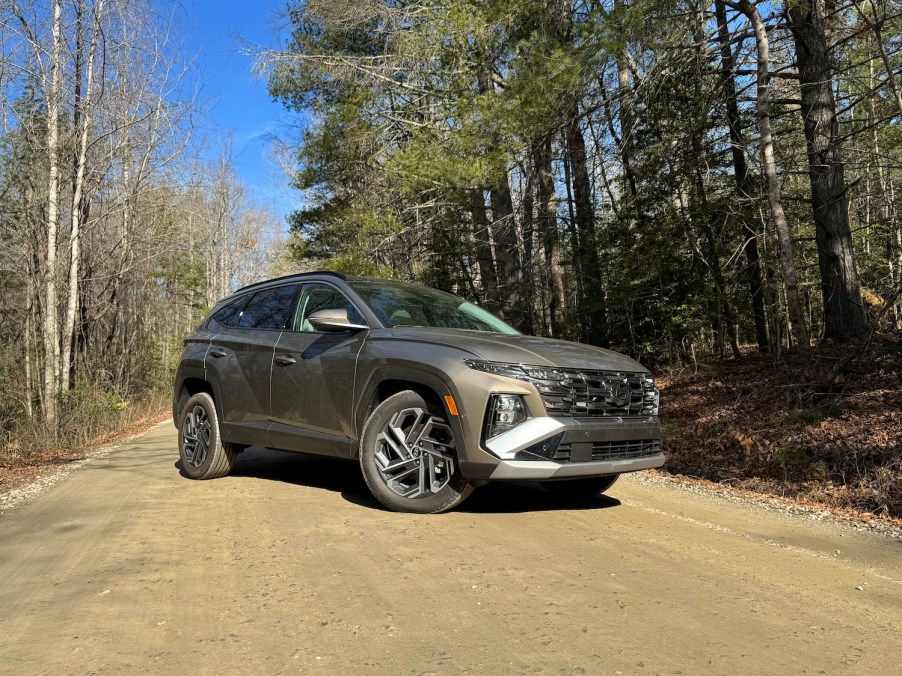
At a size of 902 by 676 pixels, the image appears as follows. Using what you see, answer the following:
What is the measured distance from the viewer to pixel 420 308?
564 cm

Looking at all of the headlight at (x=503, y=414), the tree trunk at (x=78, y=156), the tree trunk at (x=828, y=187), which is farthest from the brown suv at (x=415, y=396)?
the tree trunk at (x=78, y=156)

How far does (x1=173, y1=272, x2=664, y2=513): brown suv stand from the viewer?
427 centimetres

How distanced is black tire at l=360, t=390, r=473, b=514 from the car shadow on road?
1.00ft

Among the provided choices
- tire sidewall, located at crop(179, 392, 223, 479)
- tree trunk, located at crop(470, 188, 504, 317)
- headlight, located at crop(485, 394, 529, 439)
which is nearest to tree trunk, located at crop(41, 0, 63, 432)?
tire sidewall, located at crop(179, 392, 223, 479)

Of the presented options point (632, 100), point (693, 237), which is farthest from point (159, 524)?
point (693, 237)

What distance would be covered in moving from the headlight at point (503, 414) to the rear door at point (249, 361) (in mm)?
2310

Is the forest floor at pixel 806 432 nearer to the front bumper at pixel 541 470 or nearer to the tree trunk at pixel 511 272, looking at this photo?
the front bumper at pixel 541 470

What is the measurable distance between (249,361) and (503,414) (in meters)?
2.76

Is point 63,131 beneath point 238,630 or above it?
above

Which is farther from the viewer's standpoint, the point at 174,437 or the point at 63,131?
the point at 63,131

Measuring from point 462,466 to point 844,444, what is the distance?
4.81 m

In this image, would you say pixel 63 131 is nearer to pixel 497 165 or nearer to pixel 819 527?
pixel 497 165

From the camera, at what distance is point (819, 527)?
4.95 metres

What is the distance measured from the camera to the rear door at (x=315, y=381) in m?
5.11
